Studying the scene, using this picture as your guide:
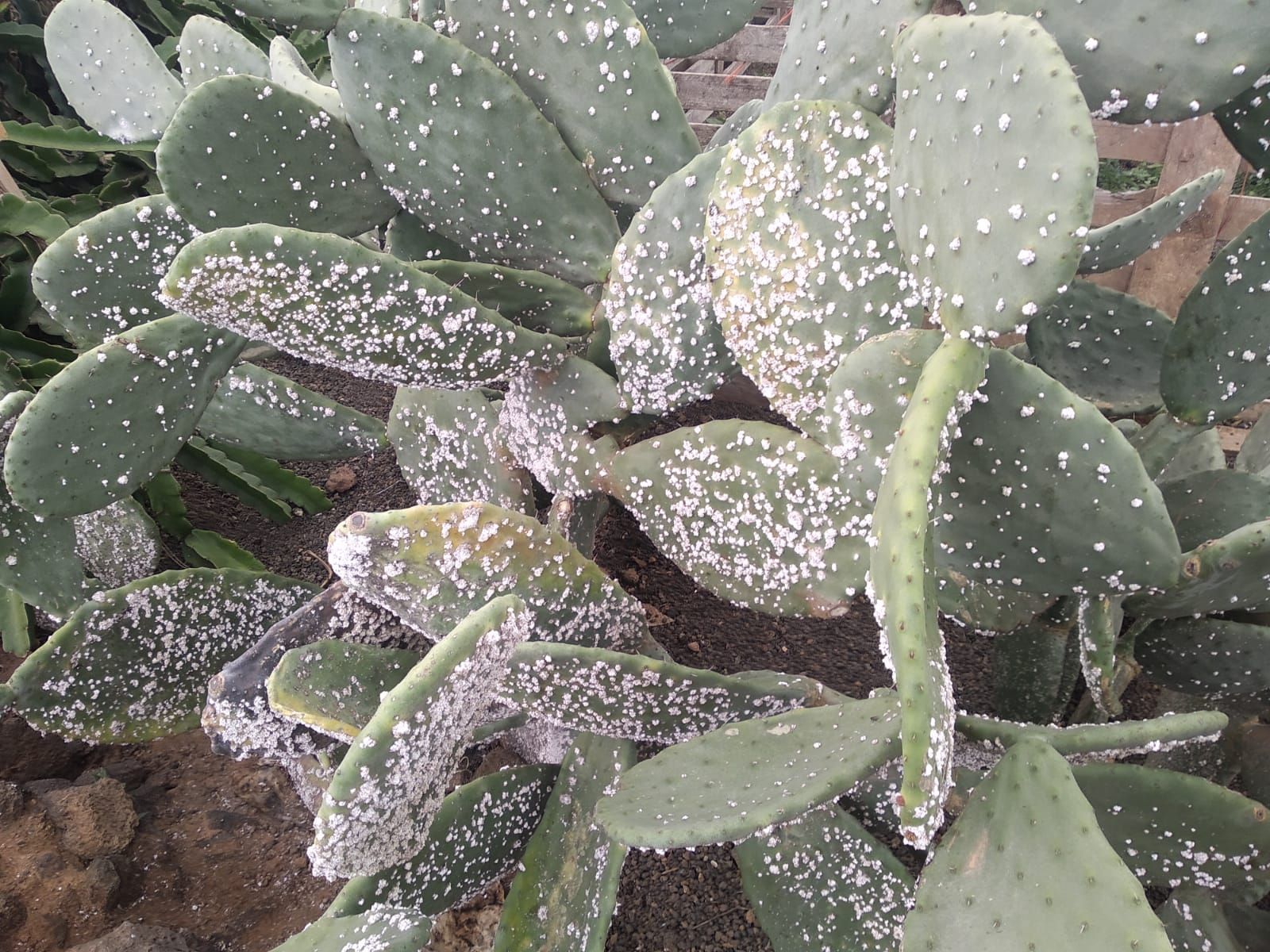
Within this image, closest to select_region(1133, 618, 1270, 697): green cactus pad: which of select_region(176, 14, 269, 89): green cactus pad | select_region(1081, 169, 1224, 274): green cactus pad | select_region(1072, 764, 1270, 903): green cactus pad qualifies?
select_region(1072, 764, 1270, 903): green cactus pad

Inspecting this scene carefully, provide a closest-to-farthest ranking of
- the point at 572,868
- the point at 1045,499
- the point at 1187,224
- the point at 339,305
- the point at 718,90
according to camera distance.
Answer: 1. the point at 1045,499
2. the point at 339,305
3. the point at 572,868
4. the point at 1187,224
5. the point at 718,90

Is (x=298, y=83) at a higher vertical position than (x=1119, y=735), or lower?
higher

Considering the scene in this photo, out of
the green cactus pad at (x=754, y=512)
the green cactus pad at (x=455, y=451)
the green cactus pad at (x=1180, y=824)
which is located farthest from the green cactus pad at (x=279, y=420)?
the green cactus pad at (x=1180, y=824)

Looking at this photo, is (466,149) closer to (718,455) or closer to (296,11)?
(296,11)

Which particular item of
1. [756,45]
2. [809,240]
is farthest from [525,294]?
[756,45]

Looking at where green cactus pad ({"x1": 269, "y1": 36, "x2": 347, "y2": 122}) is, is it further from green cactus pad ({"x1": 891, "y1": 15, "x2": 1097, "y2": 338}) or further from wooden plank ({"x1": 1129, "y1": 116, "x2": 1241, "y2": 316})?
wooden plank ({"x1": 1129, "y1": 116, "x2": 1241, "y2": 316})

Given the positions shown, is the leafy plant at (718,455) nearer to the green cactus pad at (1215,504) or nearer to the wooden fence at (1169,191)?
the green cactus pad at (1215,504)

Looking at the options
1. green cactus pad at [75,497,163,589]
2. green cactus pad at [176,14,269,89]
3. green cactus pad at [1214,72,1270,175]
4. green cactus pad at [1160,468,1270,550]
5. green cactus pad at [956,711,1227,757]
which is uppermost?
green cactus pad at [176,14,269,89]
